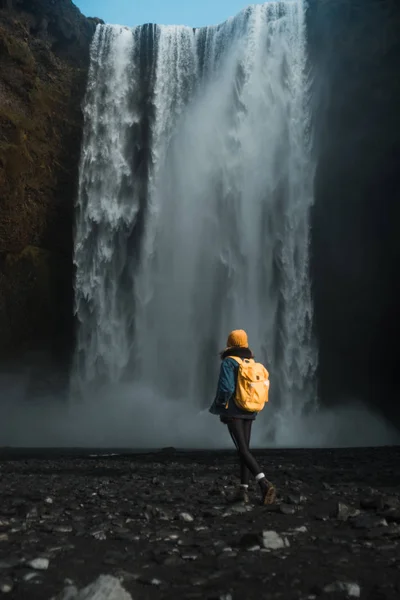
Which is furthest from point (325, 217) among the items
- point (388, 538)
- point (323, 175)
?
point (388, 538)

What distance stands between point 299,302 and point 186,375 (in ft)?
19.4

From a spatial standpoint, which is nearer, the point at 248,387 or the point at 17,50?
the point at 248,387

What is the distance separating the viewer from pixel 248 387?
607 cm

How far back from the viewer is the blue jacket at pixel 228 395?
236 inches

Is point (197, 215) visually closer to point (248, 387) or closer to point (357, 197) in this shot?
point (357, 197)

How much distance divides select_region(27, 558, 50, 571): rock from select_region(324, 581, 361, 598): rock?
1722 mm

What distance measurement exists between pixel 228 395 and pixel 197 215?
21.1 meters

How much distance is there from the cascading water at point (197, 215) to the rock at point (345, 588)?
69.6ft

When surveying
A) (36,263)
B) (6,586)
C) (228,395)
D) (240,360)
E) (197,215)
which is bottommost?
(6,586)

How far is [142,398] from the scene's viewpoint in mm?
25328

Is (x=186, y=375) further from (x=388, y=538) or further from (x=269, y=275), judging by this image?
(x=388, y=538)

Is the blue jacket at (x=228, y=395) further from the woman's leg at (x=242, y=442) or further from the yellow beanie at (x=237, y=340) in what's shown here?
the yellow beanie at (x=237, y=340)

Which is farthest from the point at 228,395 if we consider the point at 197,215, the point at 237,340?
the point at 197,215

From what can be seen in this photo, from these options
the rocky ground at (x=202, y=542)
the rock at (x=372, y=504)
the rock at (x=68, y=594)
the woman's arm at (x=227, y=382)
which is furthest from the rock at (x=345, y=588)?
the woman's arm at (x=227, y=382)
